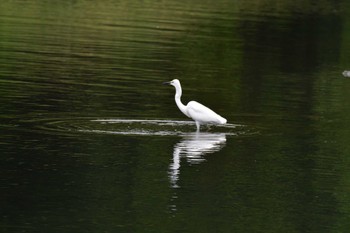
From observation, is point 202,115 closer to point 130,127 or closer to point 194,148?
point 130,127

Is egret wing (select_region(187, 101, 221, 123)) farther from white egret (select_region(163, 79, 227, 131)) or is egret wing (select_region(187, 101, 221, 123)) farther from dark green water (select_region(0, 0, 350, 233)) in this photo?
dark green water (select_region(0, 0, 350, 233))

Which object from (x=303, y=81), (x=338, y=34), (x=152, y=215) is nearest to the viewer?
(x=152, y=215)

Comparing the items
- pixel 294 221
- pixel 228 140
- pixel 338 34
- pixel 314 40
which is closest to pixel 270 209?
pixel 294 221

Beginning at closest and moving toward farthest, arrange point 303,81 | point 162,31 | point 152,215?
point 152,215
point 303,81
point 162,31

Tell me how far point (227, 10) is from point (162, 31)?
640 inches

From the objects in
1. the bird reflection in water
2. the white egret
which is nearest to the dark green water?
the bird reflection in water

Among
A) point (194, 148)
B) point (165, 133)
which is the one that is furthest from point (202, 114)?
point (194, 148)

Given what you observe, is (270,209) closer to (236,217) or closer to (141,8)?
(236,217)

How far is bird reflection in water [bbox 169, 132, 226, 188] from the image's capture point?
19694mm

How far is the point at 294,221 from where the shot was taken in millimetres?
16391

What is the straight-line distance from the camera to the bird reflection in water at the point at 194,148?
775 inches

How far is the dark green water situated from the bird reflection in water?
0.04m

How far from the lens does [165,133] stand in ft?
76.6

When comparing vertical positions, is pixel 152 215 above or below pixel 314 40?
below
